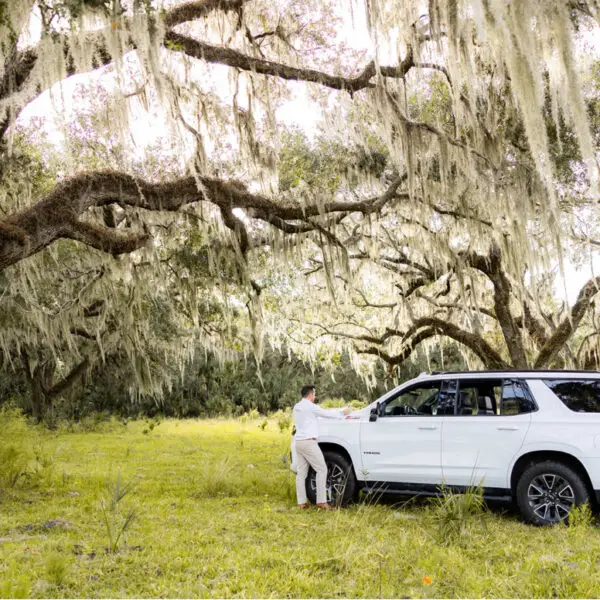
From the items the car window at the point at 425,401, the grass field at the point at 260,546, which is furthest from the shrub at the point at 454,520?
the car window at the point at 425,401

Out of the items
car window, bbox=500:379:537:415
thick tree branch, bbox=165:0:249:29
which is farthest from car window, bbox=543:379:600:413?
thick tree branch, bbox=165:0:249:29

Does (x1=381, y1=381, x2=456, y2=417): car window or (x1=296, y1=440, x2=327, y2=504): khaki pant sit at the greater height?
(x1=381, y1=381, x2=456, y2=417): car window

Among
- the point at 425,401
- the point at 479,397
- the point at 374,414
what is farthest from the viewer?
the point at 374,414

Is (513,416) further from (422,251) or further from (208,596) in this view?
(422,251)

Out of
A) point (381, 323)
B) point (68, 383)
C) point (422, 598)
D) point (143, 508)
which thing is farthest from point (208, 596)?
point (68, 383)

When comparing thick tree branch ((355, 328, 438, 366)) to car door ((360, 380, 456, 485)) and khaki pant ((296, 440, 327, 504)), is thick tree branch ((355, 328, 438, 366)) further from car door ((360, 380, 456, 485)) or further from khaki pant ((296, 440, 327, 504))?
khaki pant ((296, 440, 327, 504))

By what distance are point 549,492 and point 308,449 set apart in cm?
273

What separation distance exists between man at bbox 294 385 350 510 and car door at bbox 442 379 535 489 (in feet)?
4.81

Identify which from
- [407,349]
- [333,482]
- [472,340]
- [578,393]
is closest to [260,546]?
[333,482]

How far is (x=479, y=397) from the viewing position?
726cm

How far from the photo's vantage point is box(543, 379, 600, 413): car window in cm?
652

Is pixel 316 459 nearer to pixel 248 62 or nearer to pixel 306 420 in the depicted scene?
pixel 306 420

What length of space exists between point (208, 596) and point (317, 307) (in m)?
12.2

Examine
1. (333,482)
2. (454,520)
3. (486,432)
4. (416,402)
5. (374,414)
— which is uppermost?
(416,402)
